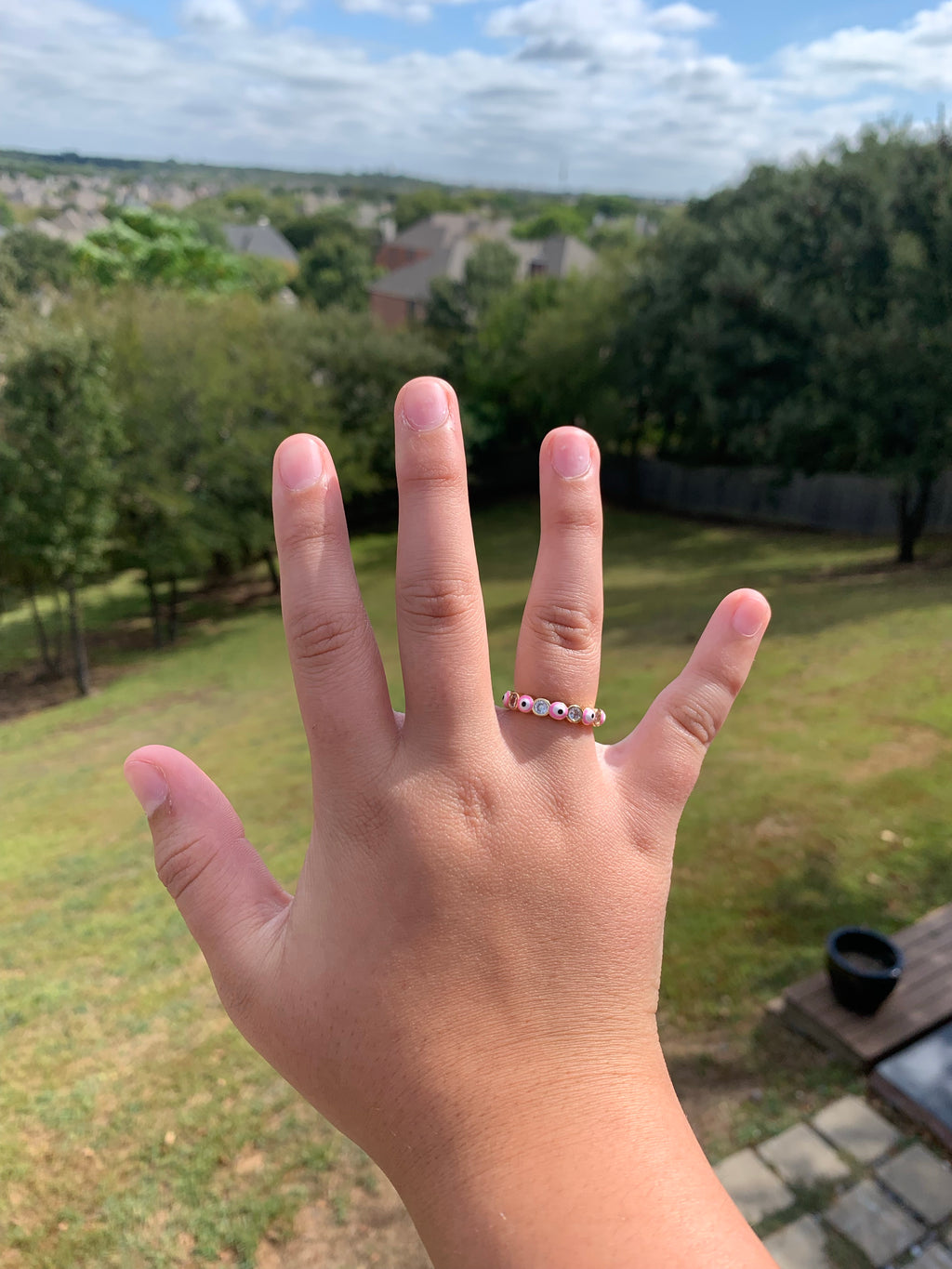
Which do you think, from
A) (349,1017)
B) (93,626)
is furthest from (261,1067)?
(93,626)

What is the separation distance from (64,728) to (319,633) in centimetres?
1235

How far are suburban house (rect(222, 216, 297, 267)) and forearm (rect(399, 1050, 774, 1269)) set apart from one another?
81.3m

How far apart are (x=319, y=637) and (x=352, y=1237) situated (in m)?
2.64

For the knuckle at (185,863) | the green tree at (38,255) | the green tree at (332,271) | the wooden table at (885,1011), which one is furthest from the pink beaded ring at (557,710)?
the green tree at (332,271)

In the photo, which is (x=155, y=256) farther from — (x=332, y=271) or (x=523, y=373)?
(x=523, y=373)

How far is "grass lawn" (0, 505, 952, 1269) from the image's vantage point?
9.82 feet

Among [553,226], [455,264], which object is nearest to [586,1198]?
[455,264]

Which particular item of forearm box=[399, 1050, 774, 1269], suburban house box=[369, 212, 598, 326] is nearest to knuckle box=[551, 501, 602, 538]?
forearm box=[399, 1050, 774, 1269]

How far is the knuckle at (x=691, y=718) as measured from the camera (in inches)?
60.8

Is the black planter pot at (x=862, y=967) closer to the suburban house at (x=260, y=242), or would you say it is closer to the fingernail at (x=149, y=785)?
the fingernail at (x=149, y=785)

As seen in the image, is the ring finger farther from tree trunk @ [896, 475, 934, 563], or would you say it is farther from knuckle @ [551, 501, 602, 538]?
tree trunk @ [896, 475, 934, 563]

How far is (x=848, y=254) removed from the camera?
43.7 ft

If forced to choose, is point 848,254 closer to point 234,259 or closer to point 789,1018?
point 789,1018

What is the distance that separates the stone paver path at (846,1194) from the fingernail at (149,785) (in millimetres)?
2727
